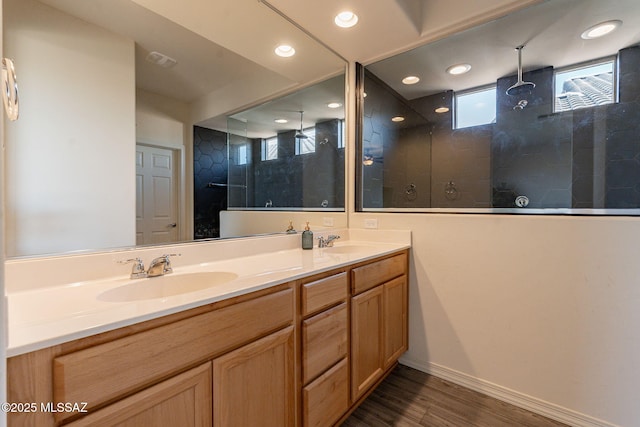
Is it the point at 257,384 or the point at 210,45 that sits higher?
the point at 210,45

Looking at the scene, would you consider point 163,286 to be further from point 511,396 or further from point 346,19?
point 511,396

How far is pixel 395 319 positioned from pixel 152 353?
150 cm

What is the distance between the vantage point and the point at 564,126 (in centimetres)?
216

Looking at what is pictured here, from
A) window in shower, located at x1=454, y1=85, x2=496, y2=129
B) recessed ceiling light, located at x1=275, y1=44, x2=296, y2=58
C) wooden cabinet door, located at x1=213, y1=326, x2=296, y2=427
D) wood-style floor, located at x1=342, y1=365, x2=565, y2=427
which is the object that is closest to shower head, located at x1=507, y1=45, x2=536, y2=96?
window in shower, located at x1=454, y1=85, x2=496, y2=129

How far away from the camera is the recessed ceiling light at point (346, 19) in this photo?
173 centimetres

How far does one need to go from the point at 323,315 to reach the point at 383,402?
85 centimetres

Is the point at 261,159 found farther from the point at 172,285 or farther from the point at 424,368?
the point at 424,368

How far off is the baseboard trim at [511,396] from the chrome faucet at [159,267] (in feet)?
5.77

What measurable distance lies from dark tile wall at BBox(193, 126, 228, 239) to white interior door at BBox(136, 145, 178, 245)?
114mm

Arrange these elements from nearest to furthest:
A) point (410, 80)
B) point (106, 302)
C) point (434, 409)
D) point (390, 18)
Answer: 1. point (106, 302)
2. point (434, 409)
3. point (390, 18)
4. point (410, 80)

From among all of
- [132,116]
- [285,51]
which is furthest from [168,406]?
[285,51]

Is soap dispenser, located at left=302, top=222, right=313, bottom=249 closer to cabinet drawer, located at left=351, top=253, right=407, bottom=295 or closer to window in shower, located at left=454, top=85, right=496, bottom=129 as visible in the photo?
cabinet drawer, located at left=351, top=253, right=407, bottom=295

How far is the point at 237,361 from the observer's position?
0.96 m

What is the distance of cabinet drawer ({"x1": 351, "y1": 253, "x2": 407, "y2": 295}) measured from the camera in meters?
1.54
